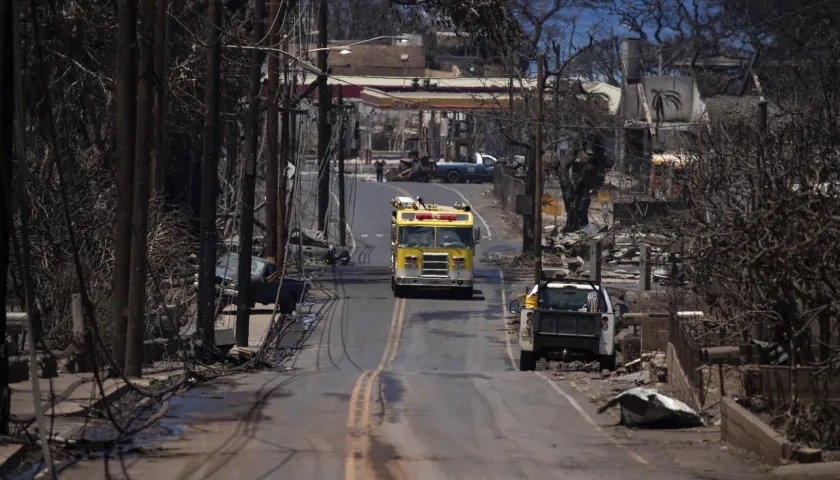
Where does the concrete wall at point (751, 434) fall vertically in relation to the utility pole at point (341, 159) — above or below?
below

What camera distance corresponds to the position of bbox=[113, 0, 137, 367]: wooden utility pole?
17.3 meters

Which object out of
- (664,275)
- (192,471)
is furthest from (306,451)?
(664,275)

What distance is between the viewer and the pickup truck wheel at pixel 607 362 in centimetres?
2545

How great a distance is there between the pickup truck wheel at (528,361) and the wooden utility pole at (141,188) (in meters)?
10.2

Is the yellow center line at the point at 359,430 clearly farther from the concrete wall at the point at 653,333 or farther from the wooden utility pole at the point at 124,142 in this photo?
the concrete wall at the point at 653,333

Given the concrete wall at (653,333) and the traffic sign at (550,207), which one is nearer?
the concrete wall at (653,333)

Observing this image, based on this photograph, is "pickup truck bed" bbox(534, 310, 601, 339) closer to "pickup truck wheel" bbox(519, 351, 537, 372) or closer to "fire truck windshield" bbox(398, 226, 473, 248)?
"pickup truck wheel" bbox(519, 351, 537, 372)

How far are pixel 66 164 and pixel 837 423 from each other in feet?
52.2

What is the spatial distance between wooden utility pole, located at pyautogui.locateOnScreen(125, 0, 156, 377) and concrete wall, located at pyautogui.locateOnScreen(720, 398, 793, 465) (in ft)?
28.2

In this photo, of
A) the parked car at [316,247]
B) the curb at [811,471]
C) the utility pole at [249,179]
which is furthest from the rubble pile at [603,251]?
the curb at [811,471]

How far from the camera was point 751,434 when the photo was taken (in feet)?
44.5

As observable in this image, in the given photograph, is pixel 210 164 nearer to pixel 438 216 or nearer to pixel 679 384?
pixel 679 384

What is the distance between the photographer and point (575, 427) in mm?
16125

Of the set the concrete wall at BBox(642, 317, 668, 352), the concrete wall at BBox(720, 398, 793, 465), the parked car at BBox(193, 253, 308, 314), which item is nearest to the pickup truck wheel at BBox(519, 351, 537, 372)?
the concrete wall at BBox(642, 317, 668, 352)
